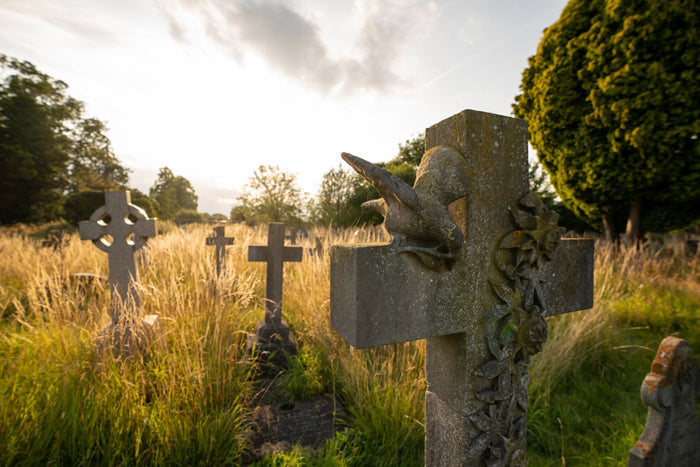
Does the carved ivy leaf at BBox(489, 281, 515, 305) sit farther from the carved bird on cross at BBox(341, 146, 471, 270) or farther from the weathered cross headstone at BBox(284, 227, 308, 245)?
the weathered cross headstone at BBox(284, 227, 308, 245)

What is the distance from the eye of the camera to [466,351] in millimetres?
1069

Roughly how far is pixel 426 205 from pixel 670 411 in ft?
6.70

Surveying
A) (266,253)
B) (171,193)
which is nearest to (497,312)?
(266,253)

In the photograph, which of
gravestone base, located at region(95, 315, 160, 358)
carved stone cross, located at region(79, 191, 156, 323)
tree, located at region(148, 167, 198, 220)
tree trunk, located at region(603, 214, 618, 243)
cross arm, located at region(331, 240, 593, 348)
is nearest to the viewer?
cross arm, located at region(331, 240, 593, 348)

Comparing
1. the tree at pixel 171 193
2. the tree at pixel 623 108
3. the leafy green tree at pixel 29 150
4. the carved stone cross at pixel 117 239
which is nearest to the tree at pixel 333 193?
the tree at pixel 623 108

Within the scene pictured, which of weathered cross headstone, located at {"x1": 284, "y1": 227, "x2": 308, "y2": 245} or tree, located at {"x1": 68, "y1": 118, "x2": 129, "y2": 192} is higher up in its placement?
tree, located at {"x1": 68, "y1": 118, "x2": 129, "y2": 192}

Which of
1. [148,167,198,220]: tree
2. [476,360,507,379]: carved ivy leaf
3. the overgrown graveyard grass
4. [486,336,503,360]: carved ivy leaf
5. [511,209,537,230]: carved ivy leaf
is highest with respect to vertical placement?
[148,167,198,220]: tree

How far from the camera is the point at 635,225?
7.52m

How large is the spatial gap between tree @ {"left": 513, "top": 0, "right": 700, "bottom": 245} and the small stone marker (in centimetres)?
644

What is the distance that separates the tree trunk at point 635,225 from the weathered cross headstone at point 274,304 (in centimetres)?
884

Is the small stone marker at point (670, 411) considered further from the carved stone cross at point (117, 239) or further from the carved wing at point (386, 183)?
the carved stone cross at point (117, 239)

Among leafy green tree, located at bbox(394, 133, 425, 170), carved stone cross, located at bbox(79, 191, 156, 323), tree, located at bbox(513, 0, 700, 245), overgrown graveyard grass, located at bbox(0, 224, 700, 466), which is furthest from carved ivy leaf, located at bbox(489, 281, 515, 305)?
leafy green tree, located at bbox(394, 133, 425, 170)

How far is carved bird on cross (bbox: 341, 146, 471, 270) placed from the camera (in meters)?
0.91

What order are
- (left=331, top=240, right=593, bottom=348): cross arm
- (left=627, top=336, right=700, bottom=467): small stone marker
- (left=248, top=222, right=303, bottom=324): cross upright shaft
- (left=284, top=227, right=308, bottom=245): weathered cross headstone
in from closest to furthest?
1. (left=331, top=240, right=593, bottom=348): cross arm
2. (left=627, top=336, right=700, bottom=467): small stone marker
3. (left=248, top=222, right=303, bottom=324): cross upright shaft
4. (left=284, top=227, right=308, bottom=245): weathered cross headstone
